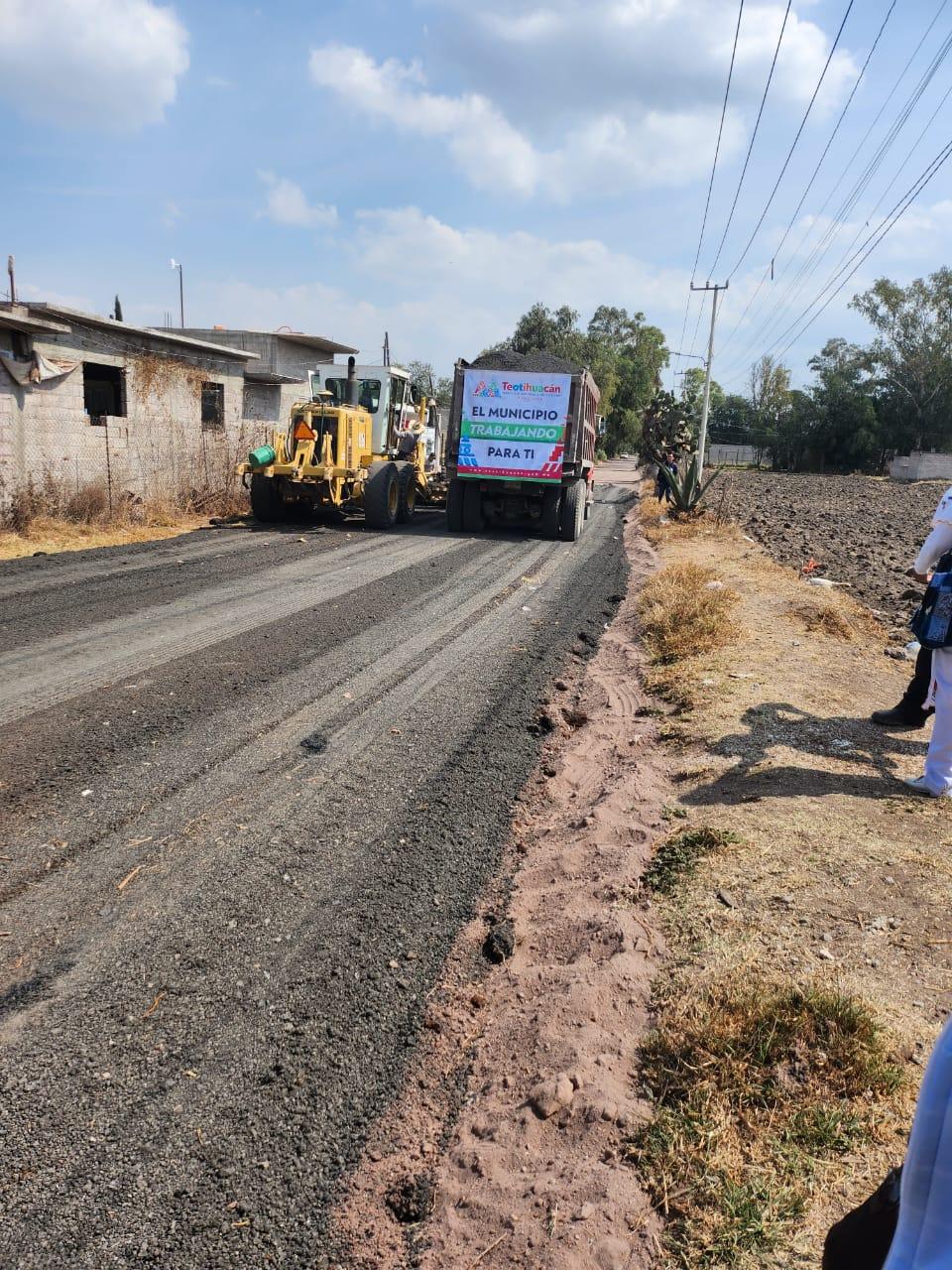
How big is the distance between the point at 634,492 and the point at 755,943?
31049 millimetres

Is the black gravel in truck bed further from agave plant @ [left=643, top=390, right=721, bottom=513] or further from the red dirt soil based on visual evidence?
the red dirt soil

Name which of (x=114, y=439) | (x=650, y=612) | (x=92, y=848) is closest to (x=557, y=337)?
(x=114, y=439)

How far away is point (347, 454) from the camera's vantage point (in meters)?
15.8

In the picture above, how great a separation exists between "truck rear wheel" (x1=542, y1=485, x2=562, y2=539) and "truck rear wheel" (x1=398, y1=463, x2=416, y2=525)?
A: 9.55ft

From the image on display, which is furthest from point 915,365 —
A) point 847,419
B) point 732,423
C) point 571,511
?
point 571,511

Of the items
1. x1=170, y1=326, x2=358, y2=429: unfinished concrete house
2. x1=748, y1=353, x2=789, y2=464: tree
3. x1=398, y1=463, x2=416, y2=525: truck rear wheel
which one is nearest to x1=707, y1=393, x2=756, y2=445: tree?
x1=748, y1=353, x2=789, y2=464: tree

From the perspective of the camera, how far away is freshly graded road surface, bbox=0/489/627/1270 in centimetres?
225

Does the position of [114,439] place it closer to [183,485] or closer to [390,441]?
[183,485]

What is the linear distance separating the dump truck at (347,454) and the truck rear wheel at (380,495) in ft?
0.06

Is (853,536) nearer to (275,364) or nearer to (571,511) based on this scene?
(571,511)

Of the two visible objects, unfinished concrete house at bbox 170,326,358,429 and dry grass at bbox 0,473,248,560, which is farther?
unfinished concrete house at bbox 170,326,358,429

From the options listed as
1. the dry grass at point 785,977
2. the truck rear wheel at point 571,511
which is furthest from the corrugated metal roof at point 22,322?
the dry grass at point 785,977

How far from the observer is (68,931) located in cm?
325

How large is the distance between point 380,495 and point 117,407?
5.42 m
